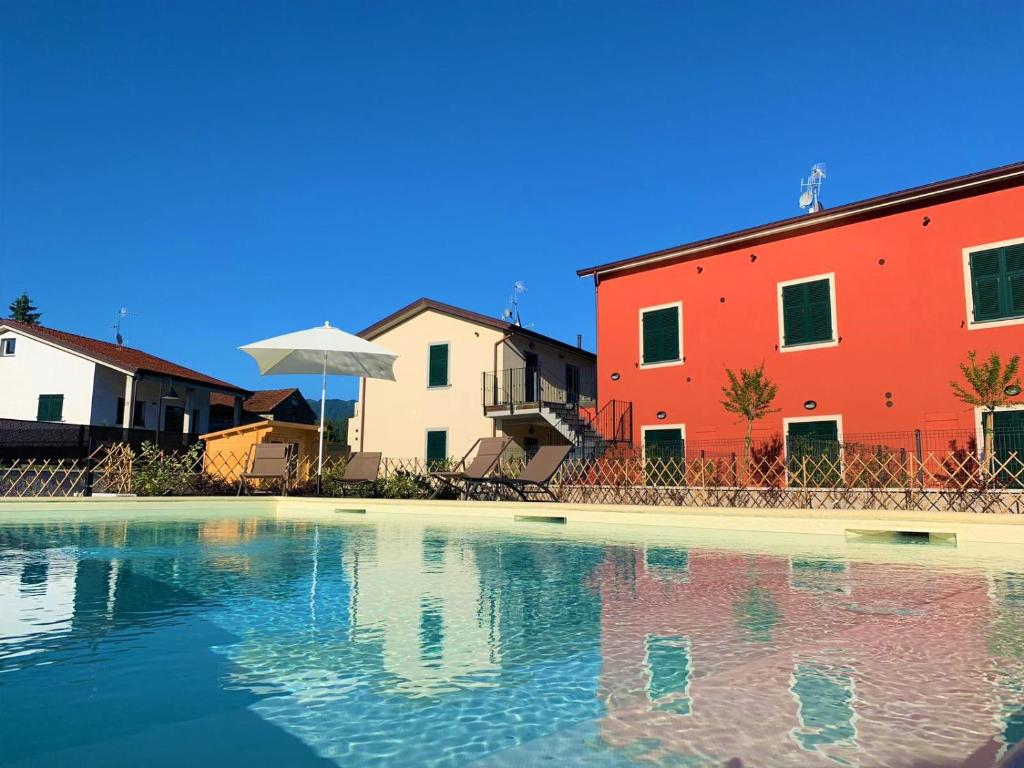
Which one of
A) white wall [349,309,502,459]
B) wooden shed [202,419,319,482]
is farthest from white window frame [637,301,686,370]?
wooden shed [202,419,319,482]

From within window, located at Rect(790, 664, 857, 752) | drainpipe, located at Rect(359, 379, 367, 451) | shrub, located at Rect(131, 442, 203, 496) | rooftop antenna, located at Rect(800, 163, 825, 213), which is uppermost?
rooftop antenna, located at Rect(800, 163, 825, 213)

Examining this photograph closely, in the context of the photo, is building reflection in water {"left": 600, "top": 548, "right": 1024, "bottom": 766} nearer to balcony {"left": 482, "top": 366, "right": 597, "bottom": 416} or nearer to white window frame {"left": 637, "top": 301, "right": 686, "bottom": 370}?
white window frame {"left": 637, "top": 301, "right": 686, "bottom": 370}

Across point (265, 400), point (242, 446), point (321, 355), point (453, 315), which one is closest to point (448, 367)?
point (453, 315)

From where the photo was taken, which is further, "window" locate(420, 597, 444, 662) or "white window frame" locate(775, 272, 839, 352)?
"white window frame" locate(775, 272, 839, 352)

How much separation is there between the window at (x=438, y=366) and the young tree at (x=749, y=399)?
9221 mm

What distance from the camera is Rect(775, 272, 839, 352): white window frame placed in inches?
571

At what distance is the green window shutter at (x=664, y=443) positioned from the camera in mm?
15367

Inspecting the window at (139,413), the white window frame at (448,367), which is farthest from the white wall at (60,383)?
the white window frame at (448,367)

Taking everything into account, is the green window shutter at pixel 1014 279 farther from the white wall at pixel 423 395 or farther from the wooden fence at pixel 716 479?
the white wall at pixel 423 395

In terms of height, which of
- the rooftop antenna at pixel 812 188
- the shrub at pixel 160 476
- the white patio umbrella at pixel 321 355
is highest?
the rooftop antenna at pixel 812 188

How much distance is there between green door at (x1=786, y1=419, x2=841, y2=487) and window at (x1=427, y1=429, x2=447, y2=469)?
10.5 meters

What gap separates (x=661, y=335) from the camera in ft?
55.3

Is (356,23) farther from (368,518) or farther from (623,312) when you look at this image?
(368,518)

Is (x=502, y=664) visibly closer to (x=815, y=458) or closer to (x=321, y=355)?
(x=321, y=355)
